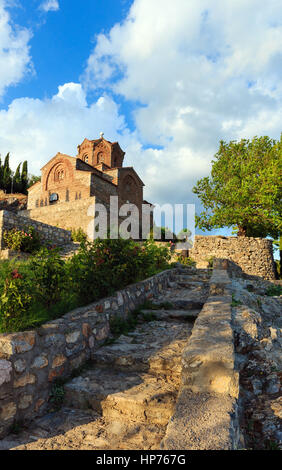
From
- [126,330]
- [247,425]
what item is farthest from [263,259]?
[247,425]

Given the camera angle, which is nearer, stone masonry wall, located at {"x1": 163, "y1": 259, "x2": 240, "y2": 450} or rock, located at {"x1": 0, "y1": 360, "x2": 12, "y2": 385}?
stone masonry wall, located at {"x1": 163, "y1": 259, "x2": 240, "y2": 450}

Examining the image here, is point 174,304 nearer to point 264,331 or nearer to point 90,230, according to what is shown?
point 264,331

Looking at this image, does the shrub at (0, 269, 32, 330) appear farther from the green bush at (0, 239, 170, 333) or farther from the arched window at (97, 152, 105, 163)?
the arched window at (97, 152, 105, 163)

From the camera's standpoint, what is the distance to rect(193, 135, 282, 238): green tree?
19250mm

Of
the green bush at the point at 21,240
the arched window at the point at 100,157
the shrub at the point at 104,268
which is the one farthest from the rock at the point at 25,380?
the arched window at the point at 100,157

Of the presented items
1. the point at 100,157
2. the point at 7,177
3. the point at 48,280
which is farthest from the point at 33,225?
the point at 7,177

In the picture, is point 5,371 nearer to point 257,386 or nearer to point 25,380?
point 25,380

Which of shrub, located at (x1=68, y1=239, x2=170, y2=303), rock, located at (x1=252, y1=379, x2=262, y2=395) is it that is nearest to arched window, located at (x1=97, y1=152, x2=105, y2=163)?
shrub, located at (x1=68, y1=239, x2=170, y2=303)

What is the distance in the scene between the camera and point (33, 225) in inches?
513

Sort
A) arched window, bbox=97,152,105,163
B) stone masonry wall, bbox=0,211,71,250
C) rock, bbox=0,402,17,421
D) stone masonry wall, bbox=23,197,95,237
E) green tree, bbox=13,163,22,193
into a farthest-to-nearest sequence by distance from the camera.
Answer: green tree, bbox=13,163,22,193, arched window, bbox=97,152,105,163, stone masonry wall, bbox=23,197,95,237, stone masonry wall, bbox=0,211,71,250, rock, bbox=0,402,17,421

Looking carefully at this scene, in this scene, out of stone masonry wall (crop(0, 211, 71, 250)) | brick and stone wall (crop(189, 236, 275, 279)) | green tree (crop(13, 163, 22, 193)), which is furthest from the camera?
green tree (crop(13, 163, 22, 193))

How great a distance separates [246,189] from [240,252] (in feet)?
15.2

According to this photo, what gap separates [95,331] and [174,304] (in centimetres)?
247

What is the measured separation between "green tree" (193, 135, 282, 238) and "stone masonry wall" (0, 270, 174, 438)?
17833 millimetres
